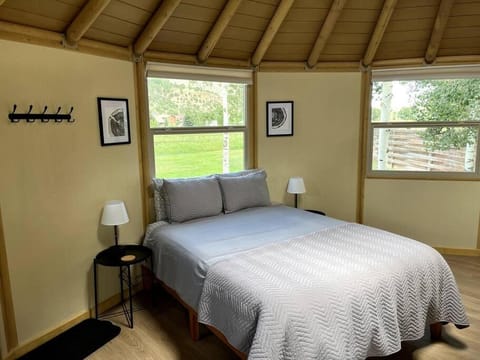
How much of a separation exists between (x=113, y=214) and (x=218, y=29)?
1906 millimetres

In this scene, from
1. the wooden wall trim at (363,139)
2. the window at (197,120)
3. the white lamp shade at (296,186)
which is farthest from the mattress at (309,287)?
the wooden wall trim at (363,139)

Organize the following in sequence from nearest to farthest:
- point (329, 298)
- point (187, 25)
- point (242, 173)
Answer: point (329, 298) < point (187, 25) < point (242, 173)

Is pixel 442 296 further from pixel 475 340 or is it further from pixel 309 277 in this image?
pixel 309 277

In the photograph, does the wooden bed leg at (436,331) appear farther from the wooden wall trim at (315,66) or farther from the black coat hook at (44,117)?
the black coat hook at (44,117)

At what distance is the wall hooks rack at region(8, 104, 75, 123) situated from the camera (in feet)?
7.45

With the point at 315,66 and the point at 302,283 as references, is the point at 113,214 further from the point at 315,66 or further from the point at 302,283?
the point at 315,66

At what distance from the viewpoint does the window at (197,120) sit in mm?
3387

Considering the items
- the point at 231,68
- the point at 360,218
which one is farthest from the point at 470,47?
the point at 231,68

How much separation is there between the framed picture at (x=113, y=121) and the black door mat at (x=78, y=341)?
4.76 ft

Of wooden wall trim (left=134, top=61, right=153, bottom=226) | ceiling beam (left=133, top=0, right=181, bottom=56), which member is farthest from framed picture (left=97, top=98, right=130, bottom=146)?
ceiling beam (left=133, top=0, right=181, bottom=56)

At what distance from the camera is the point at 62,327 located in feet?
8.73

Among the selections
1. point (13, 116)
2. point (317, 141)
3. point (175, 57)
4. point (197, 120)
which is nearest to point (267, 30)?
point (175, 57)

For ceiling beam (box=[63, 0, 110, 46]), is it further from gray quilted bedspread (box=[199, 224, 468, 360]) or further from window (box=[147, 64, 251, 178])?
gray quilted bedspread (box=[199, 224, 468, 360])

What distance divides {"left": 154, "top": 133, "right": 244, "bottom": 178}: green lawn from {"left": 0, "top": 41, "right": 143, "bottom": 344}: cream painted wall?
0.44 m
